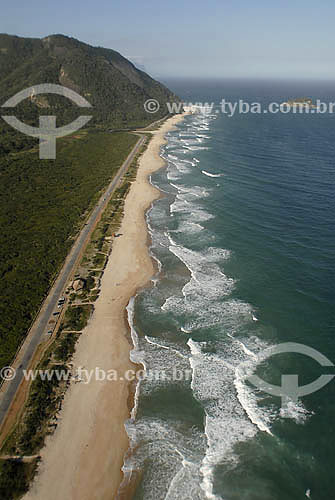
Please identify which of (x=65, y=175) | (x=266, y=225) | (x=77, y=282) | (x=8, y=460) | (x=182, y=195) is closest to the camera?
(x=8, y=460)

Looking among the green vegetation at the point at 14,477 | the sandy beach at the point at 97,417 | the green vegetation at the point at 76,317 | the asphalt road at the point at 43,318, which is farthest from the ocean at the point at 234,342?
the asphalt road at the point at 43,318

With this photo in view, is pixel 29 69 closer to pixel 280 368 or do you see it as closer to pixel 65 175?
pixel 65 175

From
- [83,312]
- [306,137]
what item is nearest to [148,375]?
[83,312]

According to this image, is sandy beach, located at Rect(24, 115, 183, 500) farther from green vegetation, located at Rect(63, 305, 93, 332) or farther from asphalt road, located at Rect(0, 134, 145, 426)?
asphalt road, located at Rect(0, 134, 145, 426)

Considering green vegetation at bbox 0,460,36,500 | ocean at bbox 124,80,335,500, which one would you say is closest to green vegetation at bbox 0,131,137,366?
green vegetation at bbox 0,460,36,500

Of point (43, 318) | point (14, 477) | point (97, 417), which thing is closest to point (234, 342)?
point (97, 417)

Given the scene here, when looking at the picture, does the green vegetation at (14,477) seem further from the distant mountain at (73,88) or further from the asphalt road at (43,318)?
the distant mountain at (73,88)

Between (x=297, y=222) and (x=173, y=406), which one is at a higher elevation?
(x=297, y=222)
